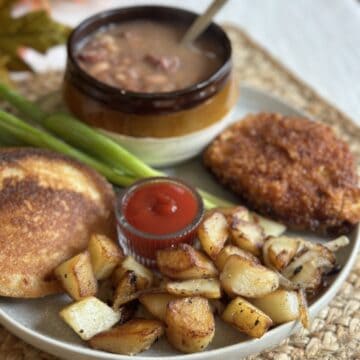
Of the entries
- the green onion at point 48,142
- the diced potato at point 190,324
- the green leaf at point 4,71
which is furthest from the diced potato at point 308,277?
the green leaf at point 4,71

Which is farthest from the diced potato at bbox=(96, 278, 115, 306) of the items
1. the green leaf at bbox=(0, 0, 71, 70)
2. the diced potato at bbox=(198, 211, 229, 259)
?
the green leaf at bbox=(0, 0, 71, 70)

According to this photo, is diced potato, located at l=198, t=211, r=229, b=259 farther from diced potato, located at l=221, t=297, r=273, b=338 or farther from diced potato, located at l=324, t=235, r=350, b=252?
diced potato, located at l=324, t=235, r=350, b=252

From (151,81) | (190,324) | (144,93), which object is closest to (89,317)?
(190,324)

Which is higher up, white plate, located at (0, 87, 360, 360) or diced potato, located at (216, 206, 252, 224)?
diced potato, located at (216, 206, 252, 224)

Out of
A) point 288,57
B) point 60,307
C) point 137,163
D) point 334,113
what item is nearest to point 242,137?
point 137,163

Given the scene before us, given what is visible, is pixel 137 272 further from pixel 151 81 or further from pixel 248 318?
pixel 151 81

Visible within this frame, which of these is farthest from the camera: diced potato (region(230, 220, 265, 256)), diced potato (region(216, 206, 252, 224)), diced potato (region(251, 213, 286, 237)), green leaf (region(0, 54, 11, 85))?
green leaf (region(0, 54, 11, 85))
